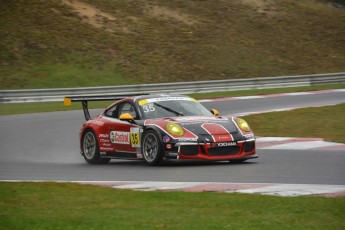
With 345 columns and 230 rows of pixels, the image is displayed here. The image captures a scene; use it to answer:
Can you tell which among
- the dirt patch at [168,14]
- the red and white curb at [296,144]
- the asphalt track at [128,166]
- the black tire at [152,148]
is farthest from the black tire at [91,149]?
the dirt patch at [168,14]

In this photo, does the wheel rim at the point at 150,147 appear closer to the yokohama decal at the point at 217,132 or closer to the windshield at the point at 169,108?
→ the windshield at the point at 169,108

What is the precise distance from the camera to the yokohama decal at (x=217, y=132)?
1405 centimetres

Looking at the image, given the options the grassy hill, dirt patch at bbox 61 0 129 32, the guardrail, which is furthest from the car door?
dirt patch at bbox 61 0 129 32

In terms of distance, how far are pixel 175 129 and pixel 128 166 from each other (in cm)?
113

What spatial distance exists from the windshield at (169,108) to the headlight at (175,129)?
789 millimetres

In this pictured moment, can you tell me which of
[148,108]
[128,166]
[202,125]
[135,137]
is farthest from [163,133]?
[148,108]

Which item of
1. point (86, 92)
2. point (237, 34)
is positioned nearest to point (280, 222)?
point (86, 92)

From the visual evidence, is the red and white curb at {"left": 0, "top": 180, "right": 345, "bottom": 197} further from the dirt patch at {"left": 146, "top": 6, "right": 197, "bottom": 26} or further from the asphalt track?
the dirt patch at {"left": 146, "top": 6, "right": 197, "bottom": 26}

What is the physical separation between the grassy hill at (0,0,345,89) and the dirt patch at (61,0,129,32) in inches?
2.2

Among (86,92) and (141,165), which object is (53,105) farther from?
(141,165)

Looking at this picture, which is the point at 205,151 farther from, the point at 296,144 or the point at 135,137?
the point at 296,144

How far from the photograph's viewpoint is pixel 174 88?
32.9m

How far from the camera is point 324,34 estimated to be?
4775 centimetres

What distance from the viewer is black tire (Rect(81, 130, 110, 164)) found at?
15820 millimetres
